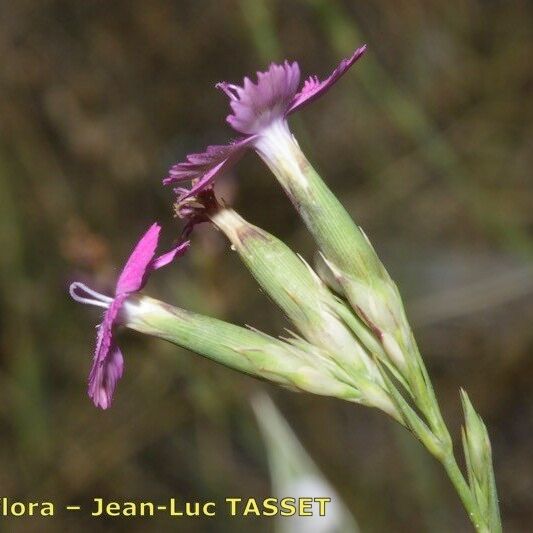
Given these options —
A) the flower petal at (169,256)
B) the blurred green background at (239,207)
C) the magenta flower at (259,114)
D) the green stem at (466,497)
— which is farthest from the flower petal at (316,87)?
the blurred green background at (239,207)

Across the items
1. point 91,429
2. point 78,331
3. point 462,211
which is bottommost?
point 91,429

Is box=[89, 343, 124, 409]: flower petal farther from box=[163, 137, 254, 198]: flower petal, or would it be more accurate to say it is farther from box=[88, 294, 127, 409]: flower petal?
box=[163, 137, 254, 198]: flower petal

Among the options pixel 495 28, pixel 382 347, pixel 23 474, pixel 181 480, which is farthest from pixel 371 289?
pixel 495 28

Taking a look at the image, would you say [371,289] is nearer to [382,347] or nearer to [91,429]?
[382,347]

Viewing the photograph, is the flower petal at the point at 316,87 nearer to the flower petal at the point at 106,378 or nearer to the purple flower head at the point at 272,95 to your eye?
the purple flower head at the point at 272,95

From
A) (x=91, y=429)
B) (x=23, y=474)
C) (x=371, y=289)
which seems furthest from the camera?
(x=91, y=429)

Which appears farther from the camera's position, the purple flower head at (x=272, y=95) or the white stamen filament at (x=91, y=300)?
the white stamen filament at (x=91, y=300)

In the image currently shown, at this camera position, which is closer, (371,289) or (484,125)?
(371,289)
